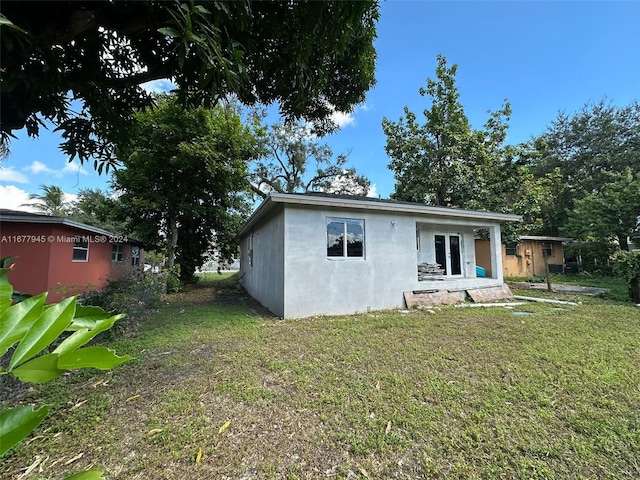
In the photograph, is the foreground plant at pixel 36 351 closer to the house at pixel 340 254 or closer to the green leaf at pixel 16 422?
the green leaf at pixel 16 422

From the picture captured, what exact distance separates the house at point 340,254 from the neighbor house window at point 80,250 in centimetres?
709

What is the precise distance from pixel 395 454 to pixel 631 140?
25.9 m

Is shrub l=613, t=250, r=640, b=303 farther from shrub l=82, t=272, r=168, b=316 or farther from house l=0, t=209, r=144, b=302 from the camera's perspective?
house l=0, t=209, r=144, b=302

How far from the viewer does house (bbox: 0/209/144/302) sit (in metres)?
8.73

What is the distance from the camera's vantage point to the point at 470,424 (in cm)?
278

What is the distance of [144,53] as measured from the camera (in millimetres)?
3709

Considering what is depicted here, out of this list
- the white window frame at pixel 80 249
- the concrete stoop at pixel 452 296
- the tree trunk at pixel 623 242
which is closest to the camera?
the concrete stoop at pixel 452 296

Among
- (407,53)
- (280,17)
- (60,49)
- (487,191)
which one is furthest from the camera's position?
(487,191)

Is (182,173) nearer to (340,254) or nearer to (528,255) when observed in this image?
(340,254)

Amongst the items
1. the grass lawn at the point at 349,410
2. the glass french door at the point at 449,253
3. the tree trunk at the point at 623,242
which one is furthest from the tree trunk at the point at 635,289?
the tree trunk at the point at 623,242

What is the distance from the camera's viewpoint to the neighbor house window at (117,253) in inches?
550

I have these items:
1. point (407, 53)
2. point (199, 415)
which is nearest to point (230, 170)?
point (407, 53)

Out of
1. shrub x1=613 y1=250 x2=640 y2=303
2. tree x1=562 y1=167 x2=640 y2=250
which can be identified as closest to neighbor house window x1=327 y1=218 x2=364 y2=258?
shrub x1=613 y1=250 x2=640 y2=303

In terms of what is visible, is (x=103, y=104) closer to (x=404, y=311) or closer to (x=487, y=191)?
(x=404, y=311)
